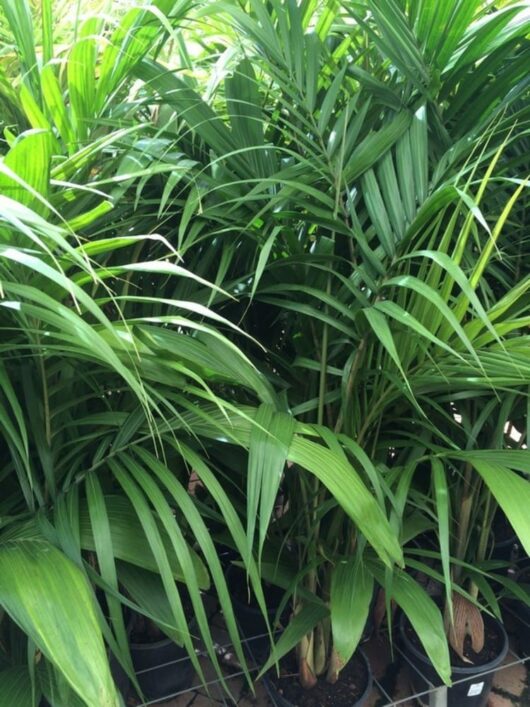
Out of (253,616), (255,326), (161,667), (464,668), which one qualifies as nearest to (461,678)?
(464,668)

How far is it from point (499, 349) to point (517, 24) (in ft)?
1.07

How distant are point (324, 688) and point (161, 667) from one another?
0.23 m

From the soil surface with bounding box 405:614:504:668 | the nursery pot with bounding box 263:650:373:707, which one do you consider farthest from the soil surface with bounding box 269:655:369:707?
the soil surface with bounding box 405:614:504:668

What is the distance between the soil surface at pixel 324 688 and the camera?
0.81 m

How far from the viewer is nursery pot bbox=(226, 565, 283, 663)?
942mm

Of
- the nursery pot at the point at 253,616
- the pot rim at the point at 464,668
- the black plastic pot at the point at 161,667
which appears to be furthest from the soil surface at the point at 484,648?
the black plastic pot at the point at 161,667

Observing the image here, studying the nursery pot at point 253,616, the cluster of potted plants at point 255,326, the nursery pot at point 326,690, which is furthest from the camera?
the nursery pot at point 253,616

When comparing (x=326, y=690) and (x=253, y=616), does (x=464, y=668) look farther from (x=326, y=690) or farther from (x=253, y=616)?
(x=253, y=616)

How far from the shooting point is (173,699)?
97cm

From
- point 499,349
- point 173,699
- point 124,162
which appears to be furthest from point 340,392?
point 173,699

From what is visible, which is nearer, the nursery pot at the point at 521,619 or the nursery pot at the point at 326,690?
the nursery pot at the point at 326,690

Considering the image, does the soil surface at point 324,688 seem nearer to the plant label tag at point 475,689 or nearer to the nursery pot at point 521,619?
the plant label tag at point 475,689

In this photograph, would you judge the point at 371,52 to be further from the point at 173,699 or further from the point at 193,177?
the point at 173,699

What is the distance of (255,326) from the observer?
2.70ft
